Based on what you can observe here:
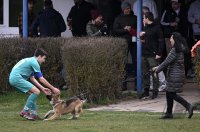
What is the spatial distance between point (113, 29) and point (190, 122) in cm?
541

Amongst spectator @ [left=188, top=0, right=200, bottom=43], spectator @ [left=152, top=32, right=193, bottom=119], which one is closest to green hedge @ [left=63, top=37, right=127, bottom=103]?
spectator @ [left=152, top=32, right=193, bottom=119]

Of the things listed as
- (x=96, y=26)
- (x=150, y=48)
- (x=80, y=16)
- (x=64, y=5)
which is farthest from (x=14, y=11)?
(x=150, y=48)

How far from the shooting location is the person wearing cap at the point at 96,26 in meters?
17.3

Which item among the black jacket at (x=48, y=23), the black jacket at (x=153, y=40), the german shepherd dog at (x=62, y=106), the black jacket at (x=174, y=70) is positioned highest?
the black jacket at (x=48, y=23)

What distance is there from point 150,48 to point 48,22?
3.27m

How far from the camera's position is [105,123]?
12227 millimetres

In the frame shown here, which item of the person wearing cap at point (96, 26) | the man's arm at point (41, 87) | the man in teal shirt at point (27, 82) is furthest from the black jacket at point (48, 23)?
the man in teal shirt at point (27, 82)

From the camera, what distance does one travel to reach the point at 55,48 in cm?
1683

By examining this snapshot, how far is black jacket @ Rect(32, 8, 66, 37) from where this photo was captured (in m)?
18.0

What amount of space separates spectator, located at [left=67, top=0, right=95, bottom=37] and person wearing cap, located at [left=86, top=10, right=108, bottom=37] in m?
0.98

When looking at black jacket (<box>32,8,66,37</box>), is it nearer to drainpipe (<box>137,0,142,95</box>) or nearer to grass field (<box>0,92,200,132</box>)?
drainpipe (<box>137,0,142,95</box>)

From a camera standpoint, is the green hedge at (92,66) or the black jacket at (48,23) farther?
the black jacket at (48,23)

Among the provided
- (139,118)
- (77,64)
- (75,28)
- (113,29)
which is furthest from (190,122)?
(75,28)

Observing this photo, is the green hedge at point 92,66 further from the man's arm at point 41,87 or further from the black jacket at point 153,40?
the man's arm at point 41,87
